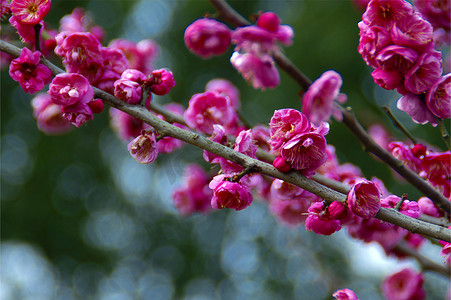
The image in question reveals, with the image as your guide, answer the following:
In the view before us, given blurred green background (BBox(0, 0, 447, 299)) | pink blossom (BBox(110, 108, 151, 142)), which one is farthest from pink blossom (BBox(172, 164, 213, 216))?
blurred green background (BBox(0, 0, 447, 299))

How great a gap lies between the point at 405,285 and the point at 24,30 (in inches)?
65.0

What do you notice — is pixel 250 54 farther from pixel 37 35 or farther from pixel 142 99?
pixel 37 35

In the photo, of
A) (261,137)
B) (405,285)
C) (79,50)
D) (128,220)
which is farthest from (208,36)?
(128,220)

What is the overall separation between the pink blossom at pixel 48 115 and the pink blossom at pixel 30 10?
391 millimetres

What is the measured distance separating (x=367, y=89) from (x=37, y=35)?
6.46 meters

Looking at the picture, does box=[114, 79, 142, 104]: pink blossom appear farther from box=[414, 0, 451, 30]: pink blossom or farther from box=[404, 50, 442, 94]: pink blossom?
box=[414, 0, 451, 30]: pink blossom

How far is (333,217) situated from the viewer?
2.56 ft

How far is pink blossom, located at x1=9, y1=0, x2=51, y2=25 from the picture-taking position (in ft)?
2.95

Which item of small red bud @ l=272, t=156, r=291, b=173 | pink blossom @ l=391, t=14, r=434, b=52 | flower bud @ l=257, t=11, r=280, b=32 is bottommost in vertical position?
small red bud @ l=272, t=156, r=291, b=173

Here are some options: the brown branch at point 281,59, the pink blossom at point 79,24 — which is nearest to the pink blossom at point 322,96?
the brown branch at point 281,59

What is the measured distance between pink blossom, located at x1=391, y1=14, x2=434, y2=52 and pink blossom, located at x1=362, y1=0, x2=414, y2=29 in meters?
0.01

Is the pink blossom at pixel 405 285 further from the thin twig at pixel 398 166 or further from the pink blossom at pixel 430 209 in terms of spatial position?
the thin twig at pixel 398 166

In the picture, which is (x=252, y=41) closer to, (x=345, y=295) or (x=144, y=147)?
(x=144, y=147)

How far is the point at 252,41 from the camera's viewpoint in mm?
1277
